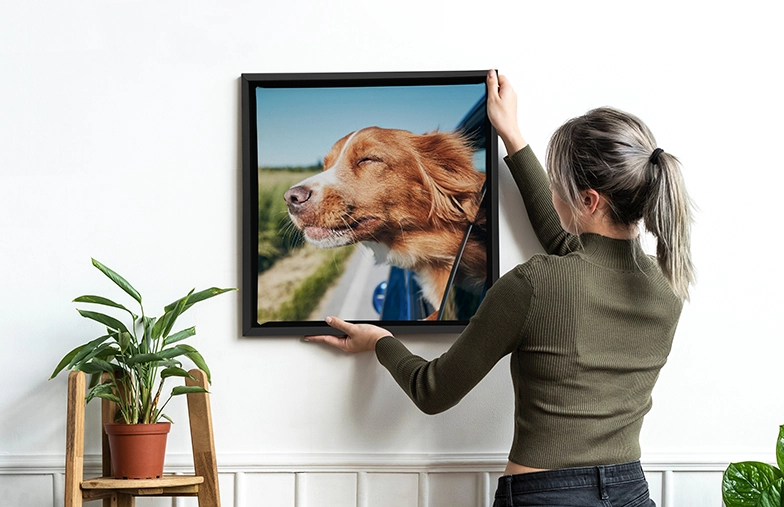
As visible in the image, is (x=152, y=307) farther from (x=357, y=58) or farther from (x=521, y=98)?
(x=521, y=98)

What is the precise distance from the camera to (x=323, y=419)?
61.7 inches

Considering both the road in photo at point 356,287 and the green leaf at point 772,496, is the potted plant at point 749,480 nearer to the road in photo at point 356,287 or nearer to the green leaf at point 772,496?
the green leaf at point 772,496

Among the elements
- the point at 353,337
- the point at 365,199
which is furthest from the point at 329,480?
the point at 365,199

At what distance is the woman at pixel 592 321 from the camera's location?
114cm

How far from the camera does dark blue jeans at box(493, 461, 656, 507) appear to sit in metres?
1.16

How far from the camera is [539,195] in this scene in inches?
59.5

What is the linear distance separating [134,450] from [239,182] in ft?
2.04

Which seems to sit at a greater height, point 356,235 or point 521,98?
point 521,98

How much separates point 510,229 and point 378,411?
20.4 inches

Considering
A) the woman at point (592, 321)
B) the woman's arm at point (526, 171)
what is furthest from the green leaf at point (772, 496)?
the woman's arm at point (526, 171)

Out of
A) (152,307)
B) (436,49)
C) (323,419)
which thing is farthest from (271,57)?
(323,419)

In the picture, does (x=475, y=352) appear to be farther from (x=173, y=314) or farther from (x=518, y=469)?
(x=173, y=314)

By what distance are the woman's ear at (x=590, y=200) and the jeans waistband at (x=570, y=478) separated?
0.44 metres

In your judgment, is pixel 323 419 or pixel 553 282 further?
pixel 323 419
